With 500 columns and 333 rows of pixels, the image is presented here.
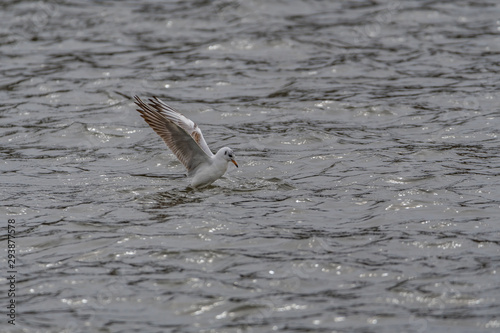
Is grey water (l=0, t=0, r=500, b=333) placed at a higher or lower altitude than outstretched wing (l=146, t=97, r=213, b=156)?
lower

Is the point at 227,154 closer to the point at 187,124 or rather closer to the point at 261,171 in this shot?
the point at 187,124

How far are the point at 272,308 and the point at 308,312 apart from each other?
0.30 m

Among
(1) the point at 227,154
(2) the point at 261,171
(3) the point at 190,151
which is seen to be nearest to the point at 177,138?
(3) the point at 190,151

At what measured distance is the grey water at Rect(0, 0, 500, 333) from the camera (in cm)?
754

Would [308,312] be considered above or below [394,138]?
above

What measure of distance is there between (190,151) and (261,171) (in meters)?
1.26

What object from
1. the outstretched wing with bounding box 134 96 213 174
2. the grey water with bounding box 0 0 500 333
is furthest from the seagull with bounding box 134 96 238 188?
the grey water with bounding box 0 0 500 333

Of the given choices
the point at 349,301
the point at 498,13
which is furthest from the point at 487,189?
the point at 498,13

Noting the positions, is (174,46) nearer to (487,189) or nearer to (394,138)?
(394,138)

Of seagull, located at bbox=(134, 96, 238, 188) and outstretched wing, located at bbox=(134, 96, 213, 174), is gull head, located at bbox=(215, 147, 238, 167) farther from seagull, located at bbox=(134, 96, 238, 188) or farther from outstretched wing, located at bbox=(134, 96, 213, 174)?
outstretched wing, located at bbox=(134, 96, 213, 174)

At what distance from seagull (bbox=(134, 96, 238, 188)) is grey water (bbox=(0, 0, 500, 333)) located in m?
0.28

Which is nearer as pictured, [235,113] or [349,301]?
[349,301]

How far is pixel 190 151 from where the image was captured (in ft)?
35.7

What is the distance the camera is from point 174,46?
18891 millimetres
